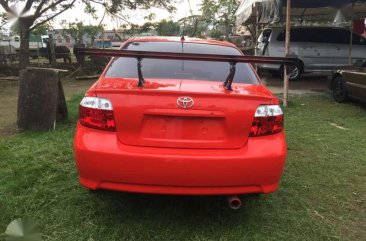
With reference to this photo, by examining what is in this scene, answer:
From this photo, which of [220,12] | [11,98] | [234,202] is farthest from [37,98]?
[220,12]

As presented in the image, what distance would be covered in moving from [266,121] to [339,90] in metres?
7.30

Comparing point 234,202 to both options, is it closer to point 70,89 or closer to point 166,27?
point 70,89

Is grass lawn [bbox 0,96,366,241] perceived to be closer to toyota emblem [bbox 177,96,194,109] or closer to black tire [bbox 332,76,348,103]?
toyota emblem [bbox 177,96,194,109]

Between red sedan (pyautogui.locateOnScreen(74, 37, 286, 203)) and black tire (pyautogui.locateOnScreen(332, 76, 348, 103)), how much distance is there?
22.7 feet

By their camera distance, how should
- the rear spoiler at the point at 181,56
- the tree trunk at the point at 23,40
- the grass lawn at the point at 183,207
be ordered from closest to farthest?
the rear spoiler at the point at 181,56 → the grass lawn at the point at 183,207 → the tree trunk at the point at 23,40

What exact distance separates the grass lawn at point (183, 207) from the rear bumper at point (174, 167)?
1.31 feet

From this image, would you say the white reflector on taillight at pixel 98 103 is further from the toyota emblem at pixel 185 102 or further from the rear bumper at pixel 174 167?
the toyota emblem at pixel 185 102

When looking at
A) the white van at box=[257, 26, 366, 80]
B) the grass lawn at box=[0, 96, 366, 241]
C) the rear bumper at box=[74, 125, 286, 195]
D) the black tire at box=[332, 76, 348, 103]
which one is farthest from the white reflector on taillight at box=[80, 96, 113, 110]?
the white van at box=[257, 26, 366, 80]

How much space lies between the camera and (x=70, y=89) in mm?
13062

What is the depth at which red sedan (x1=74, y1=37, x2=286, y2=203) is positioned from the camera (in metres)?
2.90

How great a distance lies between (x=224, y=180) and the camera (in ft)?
9.63

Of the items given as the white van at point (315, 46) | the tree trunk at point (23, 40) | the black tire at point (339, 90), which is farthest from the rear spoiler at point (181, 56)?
the tree trunk at point (23, 40)

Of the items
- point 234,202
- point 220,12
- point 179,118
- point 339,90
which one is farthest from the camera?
point 220,12

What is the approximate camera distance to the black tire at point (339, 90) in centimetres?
943
